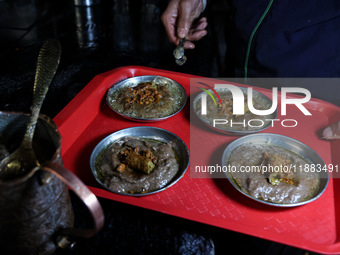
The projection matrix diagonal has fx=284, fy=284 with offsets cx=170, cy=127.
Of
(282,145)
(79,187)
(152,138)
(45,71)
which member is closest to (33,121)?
(45,71)

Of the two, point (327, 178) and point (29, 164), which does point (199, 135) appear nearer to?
point (327, 178)

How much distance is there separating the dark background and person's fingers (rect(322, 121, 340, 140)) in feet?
2.63

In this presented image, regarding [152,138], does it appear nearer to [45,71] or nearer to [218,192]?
[218,192]

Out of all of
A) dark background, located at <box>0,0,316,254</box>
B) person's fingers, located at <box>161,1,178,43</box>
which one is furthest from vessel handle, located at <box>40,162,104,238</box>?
person's fingers, located at <box>161,1,178,43</box>

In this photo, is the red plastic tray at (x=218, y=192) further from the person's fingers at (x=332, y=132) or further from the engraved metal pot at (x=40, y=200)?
the engraved metal pot at (x=40, y=200)

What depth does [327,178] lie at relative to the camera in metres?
1.49

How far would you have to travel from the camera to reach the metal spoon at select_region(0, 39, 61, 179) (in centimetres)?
103

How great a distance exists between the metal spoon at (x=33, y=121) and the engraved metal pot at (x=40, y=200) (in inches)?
1.4

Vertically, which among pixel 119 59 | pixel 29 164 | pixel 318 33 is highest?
pixel 318 33

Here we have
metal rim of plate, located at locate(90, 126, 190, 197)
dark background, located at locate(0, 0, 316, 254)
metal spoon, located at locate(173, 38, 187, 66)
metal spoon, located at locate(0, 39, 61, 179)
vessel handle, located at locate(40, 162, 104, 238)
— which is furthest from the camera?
metal spoon, located at locate(173, 38, 187, 66)

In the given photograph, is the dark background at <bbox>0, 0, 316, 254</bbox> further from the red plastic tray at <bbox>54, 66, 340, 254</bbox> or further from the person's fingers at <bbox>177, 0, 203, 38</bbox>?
the person's fingers at <bbox>177, 0, 203, 38</bbox>

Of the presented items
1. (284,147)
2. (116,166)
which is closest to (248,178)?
(284,147)

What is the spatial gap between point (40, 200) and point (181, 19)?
70.6 inches

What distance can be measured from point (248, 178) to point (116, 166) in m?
0.68
